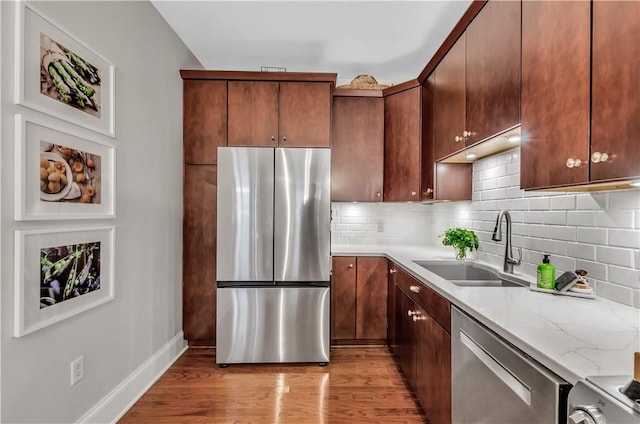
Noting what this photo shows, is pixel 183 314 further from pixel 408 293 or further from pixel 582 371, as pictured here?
pixel 582 371

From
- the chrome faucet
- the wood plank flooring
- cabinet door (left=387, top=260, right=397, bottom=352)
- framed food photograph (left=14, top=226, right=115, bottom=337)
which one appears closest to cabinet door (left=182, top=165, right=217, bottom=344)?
the wood plank flooring

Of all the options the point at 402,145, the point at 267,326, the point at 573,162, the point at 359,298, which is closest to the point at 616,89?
the point at 573,162

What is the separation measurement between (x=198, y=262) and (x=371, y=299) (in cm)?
155

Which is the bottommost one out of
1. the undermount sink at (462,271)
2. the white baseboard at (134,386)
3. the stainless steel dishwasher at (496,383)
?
the white baseboard at (134,386)

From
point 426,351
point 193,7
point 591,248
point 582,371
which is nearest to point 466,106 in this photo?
point 591,248

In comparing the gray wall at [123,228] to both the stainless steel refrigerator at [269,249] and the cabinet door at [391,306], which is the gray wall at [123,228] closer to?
the stainless steel refrigerator at [269,249]

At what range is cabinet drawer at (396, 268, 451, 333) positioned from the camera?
1.52m

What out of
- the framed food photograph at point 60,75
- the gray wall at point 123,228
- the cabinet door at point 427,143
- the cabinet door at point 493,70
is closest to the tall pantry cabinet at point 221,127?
the gray wall at point 123,228

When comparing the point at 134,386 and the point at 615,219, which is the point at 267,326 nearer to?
the point at 134,386

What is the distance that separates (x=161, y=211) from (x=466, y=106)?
7.34 ft

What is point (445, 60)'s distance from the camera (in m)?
2.26

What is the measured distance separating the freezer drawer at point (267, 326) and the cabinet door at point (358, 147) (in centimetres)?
108

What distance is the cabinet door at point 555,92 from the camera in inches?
42.4

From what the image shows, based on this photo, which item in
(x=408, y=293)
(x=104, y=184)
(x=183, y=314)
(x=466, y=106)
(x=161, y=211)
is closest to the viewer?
(x=104, y=184)
